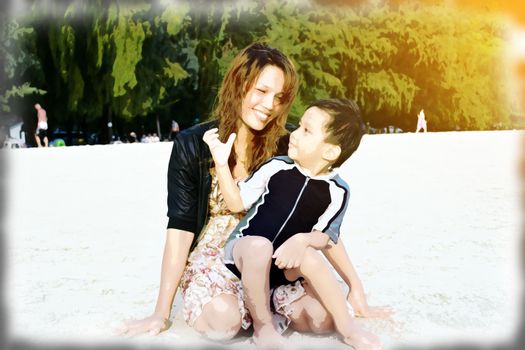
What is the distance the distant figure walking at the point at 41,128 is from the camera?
18.7 metres

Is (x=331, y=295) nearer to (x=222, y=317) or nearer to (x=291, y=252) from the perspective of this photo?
(x=291, y=252)

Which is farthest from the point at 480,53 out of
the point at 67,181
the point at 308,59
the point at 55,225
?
the point at 55,225

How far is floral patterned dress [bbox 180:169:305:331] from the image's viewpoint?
3012 mm

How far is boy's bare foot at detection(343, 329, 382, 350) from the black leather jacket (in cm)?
75

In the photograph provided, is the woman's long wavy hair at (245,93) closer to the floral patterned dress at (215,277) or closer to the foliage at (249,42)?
the floral patterned dress at (215,277)

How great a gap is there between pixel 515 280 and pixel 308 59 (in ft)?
65.5

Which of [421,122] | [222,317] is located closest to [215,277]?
[222,317]

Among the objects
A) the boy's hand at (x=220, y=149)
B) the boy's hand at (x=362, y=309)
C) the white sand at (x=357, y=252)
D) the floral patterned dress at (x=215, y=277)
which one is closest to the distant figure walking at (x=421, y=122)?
the white sand at (x=357, y=252)

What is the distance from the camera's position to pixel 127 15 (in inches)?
785

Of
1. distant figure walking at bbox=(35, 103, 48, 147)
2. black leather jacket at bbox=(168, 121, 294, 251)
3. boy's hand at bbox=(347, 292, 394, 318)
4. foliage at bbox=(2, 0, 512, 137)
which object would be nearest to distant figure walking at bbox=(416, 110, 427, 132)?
foliage at bbox=(2, 0, 512, 137)

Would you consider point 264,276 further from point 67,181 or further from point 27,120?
point 27,120

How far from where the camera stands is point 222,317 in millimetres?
2939

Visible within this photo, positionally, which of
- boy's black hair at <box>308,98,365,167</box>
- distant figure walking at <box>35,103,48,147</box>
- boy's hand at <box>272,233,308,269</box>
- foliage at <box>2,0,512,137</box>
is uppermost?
foliage at <box>2,0,512,137</box>

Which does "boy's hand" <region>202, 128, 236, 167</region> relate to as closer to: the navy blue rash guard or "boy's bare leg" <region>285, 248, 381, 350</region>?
the navy blue rash guard
